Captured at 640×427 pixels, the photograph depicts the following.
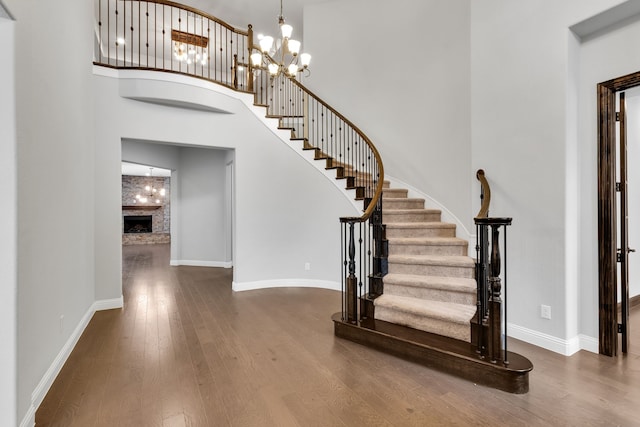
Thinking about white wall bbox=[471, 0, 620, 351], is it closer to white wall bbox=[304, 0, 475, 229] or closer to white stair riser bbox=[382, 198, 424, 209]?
white wall bbox=[304, 0, 475, 229]

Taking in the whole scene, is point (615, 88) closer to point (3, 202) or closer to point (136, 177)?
point (3, 202)

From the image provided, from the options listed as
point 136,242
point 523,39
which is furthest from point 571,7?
point 136,242

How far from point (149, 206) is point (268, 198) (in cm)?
989

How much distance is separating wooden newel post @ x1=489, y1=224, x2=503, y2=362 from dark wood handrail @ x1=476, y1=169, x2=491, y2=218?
0.65 meters

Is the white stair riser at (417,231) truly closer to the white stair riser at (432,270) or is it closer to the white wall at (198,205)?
the white stair riser at (432,270)

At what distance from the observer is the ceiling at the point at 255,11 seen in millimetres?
6332

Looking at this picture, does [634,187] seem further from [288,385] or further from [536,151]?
[288,385]

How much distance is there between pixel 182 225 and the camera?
745cm

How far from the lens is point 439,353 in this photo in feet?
8.27

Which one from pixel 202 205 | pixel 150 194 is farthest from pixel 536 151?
pixel 150 194

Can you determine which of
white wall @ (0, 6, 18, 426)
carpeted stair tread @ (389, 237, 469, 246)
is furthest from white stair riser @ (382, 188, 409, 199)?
white wall @ (0, 6, 18, 426)

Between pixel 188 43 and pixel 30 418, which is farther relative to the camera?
pixel 188 43

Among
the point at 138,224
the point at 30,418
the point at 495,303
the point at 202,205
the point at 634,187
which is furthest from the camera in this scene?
the point at 138,224

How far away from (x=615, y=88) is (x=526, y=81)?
66 cm
